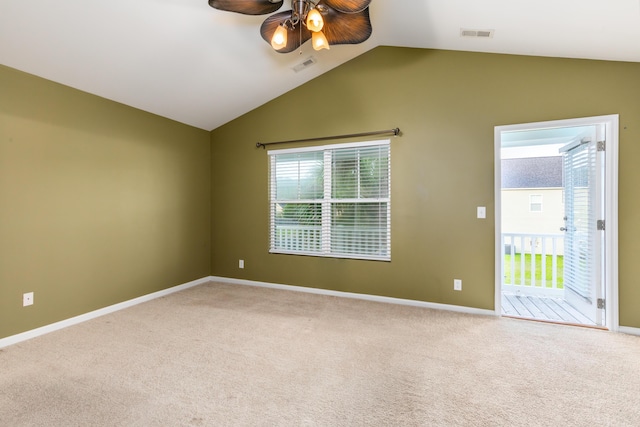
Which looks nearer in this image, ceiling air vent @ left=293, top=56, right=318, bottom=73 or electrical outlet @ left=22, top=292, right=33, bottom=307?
electrical outlet @ left=22, top=292, right=33, bottom=307

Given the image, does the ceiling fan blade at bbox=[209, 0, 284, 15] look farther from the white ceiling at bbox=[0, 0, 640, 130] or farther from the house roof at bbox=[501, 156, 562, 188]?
the house roof at bbox=[501, 156, 562, 188]

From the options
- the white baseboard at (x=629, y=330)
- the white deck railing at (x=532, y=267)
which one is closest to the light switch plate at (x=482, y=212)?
the white deck railing at (x=532, y=267)

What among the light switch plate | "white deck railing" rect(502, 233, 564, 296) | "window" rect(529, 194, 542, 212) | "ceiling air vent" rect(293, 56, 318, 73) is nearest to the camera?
the light switch plate

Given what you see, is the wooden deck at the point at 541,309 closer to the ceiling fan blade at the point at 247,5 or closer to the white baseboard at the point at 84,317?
the ceiling fan blade at the point at 247,5

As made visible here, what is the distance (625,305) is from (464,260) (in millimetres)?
1392

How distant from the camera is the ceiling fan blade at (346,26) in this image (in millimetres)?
2234

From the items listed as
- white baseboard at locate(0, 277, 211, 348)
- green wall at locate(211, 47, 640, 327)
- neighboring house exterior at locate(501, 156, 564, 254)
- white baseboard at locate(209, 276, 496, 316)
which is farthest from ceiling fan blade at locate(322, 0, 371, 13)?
neighboring house exterior at locate(501, 156, 564, 254)

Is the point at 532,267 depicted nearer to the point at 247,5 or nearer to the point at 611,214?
the point at 611,214

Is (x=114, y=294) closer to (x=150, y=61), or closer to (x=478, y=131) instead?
(x=150, y=61)

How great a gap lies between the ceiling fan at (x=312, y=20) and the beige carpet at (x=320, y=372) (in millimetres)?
2438

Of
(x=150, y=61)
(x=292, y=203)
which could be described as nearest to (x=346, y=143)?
(x=292, y=203)

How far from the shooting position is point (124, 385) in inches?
77.7

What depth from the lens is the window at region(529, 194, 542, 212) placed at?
5.55 m

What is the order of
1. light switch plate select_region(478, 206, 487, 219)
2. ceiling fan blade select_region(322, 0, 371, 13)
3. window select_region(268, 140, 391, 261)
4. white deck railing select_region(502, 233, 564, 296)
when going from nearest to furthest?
1. ceiling fan blade select_region(322, 0, 371, 13)
2. light switch plate select_region(478, 206, 487, 219)
3. window select_region(268, 140, 391, 261)
4. white deck railing select_region(502, 233, 564, 296)
